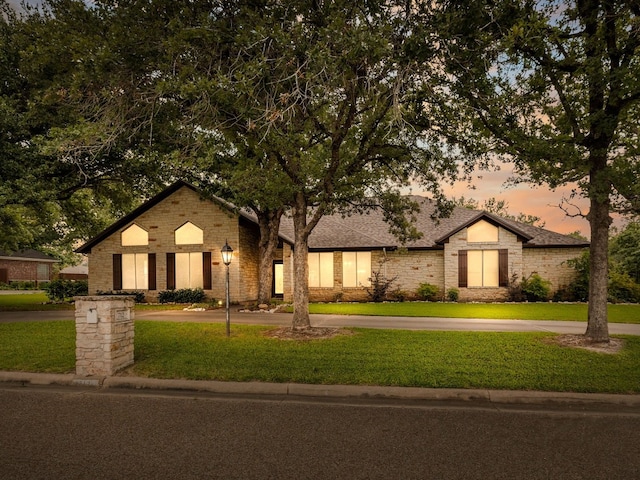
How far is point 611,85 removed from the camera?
780 cm

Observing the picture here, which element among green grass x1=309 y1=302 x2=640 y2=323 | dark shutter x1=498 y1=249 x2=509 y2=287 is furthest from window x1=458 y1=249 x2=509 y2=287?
green grass x1=309 y1=302 x2=640 y2=323

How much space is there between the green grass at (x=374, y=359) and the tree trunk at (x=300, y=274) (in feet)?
3.89

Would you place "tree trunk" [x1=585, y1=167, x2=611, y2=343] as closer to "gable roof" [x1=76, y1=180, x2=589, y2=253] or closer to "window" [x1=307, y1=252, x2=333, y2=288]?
"gable roof" [x1=76, y1=180, x2=589, y2=253]

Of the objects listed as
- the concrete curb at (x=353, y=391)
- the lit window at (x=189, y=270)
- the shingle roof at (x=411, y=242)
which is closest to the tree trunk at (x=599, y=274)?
the concrete curb at (x=353, y=391)

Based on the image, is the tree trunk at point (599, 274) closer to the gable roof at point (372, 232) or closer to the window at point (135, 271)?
the gable roof at point (372, 232)

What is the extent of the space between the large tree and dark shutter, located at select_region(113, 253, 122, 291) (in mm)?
18644

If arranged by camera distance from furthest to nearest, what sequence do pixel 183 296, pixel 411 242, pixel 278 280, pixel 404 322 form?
pixel 278 280 → pixel 411 242 → pixel 183 296 → pixel 404 322

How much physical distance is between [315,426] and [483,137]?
26.3ft

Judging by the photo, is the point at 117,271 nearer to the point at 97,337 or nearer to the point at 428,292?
the point at 97,337

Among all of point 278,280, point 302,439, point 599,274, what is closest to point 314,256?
point 278,280

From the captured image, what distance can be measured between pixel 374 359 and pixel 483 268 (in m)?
14.9

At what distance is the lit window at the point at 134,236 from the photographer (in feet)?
68.9

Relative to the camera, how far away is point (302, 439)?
440 centimetres

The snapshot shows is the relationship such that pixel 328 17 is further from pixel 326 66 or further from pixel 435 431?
pixel 435 431
